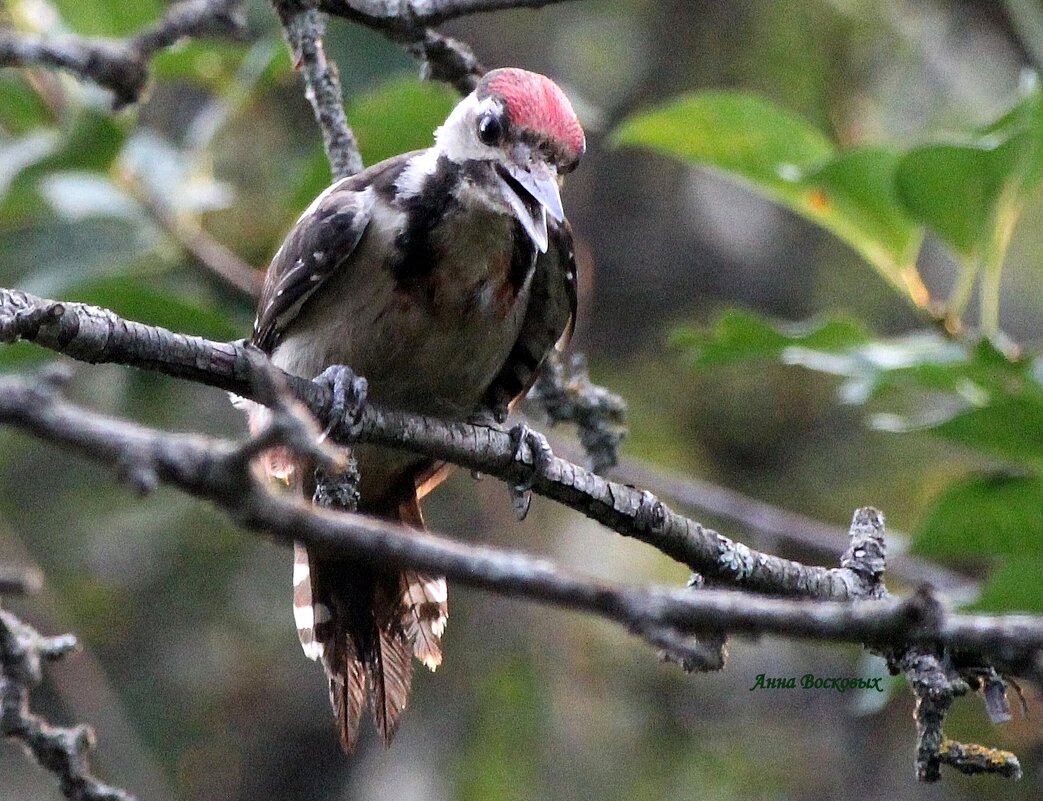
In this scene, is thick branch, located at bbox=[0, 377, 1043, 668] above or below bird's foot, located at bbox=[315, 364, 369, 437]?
below

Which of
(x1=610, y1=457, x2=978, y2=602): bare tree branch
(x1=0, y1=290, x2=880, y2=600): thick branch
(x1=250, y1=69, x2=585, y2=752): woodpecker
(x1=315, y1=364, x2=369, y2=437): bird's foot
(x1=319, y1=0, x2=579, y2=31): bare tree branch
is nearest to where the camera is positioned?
(x1=0, y1=290, x2=880, y2=600): thick branch

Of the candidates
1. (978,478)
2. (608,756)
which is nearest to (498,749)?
(608,756)

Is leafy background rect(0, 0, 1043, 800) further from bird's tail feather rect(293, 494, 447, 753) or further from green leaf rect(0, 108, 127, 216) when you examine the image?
bird's tail feather rect(293, 494, 447, 753)

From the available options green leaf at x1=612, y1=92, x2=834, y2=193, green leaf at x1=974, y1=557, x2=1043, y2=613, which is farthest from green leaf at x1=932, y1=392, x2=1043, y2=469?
green leaf at x1=612, y1=92, x2=834, y2=193

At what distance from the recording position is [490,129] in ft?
10.6

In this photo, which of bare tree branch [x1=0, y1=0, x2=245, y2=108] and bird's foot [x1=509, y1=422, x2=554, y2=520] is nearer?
bird's foot [x1=509, y1=422, x2=554, y2=520]

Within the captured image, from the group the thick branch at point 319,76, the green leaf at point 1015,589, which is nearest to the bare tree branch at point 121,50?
the thick branch at point 319,76

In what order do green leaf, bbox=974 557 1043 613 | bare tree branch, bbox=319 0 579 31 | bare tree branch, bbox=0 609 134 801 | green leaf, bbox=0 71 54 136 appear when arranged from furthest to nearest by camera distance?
1. green leaf, bbox=0 71 54 136
2. green leaf, bbox=974 557 1043 613
3. bare tree branch, bbox=319 0 579 31
4. bare tree branch, bbox=0 609 134 801

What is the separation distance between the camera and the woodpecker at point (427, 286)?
10.6ft

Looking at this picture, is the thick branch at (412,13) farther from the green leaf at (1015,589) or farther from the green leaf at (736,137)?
the green leaf at (1015,589)

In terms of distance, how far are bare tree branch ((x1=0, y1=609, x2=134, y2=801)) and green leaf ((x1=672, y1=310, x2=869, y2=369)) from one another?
1.85 metres

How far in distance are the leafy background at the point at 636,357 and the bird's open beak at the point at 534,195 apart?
53 cm

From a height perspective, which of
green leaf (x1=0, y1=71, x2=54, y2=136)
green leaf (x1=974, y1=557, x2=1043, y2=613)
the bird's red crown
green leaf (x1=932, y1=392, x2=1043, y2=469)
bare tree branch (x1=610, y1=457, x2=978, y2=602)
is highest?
green leaf (x1=0, y1=71, x2=54, y2=136)

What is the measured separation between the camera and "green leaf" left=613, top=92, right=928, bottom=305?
3564 millimetres
